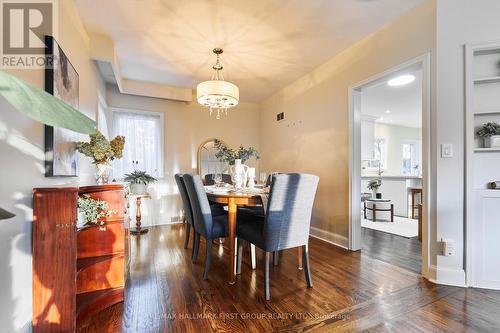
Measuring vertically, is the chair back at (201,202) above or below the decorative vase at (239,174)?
below

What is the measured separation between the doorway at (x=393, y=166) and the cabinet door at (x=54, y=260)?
2.85 meters

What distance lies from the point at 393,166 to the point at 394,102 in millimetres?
3005

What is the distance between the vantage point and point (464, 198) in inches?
76.8

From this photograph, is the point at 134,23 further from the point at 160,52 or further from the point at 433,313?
the point at 433,313

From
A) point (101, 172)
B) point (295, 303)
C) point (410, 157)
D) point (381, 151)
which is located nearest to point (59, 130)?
point (101, 172)

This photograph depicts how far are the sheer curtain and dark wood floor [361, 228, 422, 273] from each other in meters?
3.79

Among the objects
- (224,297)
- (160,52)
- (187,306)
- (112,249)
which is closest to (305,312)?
(224,297)

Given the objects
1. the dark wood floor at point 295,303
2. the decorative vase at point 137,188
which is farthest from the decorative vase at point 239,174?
the decorative vase at point 137,188

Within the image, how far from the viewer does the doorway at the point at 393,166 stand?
2154 mm

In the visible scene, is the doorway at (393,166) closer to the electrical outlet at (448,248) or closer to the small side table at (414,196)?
the small side table at (414,196)

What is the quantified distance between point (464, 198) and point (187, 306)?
8.38 ft

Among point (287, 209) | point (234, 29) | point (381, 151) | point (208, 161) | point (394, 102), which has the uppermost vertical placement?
point (234, 29)

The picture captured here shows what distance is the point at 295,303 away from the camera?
5.55 feet

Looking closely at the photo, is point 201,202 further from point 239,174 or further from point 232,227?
point 239,174
